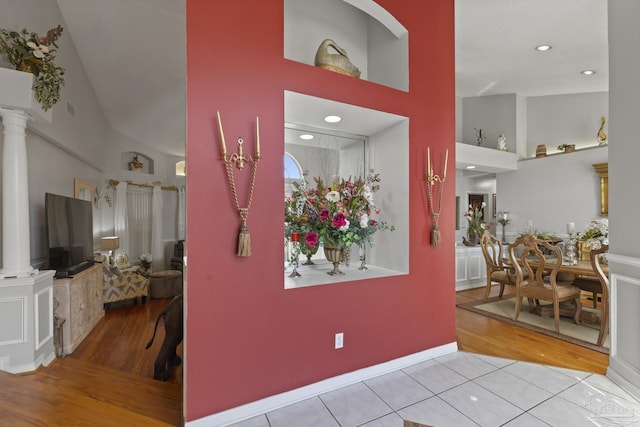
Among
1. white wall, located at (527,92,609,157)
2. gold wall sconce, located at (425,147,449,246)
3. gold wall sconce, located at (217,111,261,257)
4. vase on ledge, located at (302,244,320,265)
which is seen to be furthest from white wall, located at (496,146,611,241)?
gold wall sconce, located at (217,111,261,257)

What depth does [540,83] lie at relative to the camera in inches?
219

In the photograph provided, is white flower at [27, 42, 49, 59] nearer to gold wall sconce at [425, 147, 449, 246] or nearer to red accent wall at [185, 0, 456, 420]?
red accent wall at [185, 0, 456, 420]

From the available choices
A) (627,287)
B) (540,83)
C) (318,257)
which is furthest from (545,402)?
(540,83)

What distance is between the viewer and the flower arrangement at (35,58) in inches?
109

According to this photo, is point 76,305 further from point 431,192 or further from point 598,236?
point 598,236

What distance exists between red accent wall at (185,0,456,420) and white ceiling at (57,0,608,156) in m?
0.55

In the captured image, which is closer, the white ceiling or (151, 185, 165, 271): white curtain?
the white ceiling

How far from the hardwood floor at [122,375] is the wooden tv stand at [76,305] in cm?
13

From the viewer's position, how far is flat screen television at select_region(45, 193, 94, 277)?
3.45 metres

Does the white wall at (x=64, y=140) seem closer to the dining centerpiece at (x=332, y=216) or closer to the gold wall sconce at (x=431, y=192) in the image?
the dining centerpiece at (x=332, y=216)

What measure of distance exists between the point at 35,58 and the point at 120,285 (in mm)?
3397

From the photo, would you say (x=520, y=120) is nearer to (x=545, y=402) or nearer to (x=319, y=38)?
(x=319, y=38)

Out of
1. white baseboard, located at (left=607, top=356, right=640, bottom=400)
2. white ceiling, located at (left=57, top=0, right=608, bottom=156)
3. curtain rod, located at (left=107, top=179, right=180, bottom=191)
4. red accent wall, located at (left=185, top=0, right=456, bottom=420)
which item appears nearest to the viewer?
red accent wall, located at (left=185, top=0, right=456, bottom=420)

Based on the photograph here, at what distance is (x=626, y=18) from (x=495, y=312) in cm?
346
